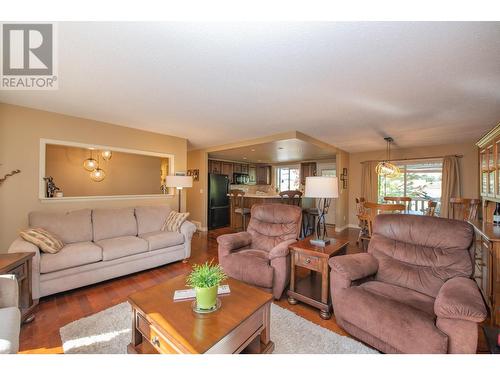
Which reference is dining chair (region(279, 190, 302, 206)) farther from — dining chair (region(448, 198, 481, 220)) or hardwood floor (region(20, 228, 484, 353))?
dining chair (region(448, 198, 481, 220))

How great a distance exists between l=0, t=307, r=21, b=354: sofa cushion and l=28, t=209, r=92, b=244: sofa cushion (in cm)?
180

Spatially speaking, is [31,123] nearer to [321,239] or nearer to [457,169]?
[321,239]

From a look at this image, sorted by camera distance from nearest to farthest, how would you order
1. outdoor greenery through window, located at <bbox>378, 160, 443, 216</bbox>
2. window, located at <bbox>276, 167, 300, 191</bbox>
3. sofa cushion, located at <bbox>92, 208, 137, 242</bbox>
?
sofa cushion, located at <bbox>92, 208, 137, 242</bbox> < outdoor greenery through window, located at <bbox>378, 160, 443, 216</bbox> < window, located at <bbox>276, 167, 300, 191</bbox>

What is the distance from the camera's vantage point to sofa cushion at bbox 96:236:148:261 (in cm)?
266

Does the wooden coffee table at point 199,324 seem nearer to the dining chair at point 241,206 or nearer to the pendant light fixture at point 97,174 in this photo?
the dining chair at point 241,206

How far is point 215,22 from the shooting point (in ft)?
4.47

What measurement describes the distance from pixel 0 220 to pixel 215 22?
3.71m

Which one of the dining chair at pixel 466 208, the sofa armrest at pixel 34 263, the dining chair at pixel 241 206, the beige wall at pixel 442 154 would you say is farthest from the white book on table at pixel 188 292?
the beige wall at pixel 442 154

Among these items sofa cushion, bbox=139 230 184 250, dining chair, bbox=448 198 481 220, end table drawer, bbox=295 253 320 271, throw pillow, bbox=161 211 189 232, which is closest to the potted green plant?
end table drawer, bbox=295 253 320 271

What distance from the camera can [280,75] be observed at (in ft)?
6.68

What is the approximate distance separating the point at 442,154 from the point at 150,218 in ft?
22.8

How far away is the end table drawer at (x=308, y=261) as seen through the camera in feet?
6.92

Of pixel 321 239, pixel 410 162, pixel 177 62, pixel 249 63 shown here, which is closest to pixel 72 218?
pixel 177 62

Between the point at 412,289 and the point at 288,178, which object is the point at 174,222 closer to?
the point at 412,289
